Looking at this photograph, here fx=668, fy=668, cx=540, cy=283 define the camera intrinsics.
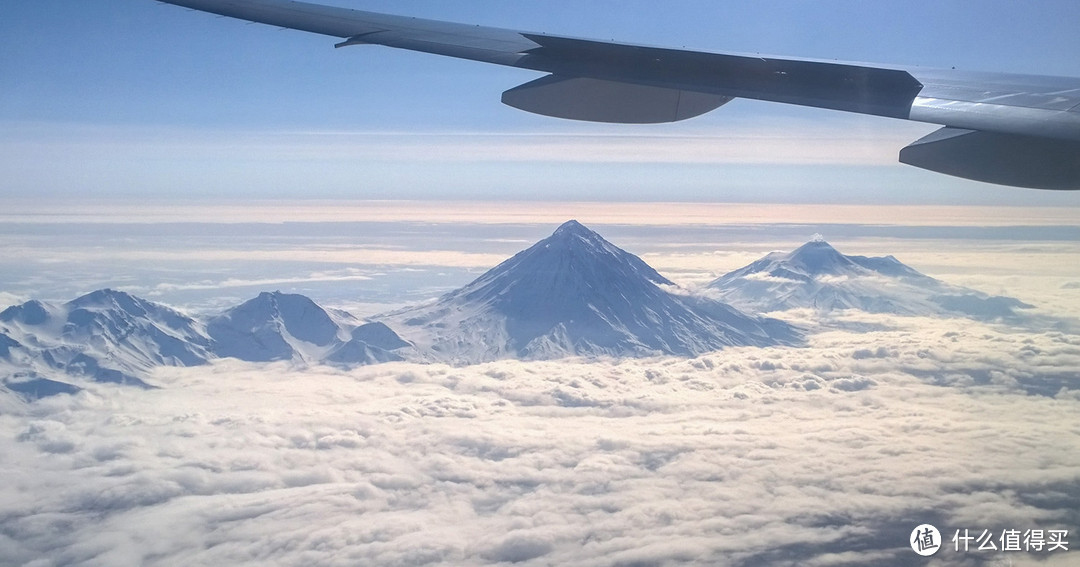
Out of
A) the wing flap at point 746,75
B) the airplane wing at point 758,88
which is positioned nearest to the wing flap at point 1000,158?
the airplane wing at point 758,88

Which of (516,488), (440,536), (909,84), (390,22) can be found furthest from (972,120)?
(516,488)

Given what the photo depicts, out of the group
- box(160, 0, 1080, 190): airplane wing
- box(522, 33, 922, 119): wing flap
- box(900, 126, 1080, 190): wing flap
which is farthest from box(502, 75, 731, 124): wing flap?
box(900, 126, 1080, 190): wing flap

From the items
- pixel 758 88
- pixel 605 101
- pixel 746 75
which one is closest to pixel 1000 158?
pixel 758 88

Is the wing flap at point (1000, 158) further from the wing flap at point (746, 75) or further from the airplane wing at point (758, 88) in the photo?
the wing flap at point (746, 75)

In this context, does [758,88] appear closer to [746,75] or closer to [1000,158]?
[746,75]

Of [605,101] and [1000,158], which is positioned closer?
[1000,158]
